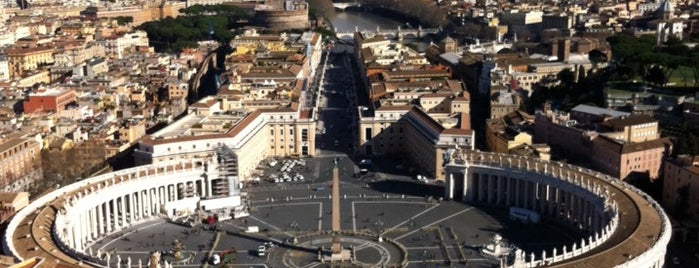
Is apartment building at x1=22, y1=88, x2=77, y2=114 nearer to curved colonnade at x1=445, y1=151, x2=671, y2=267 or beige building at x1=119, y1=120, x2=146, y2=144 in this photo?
beige building at x1=119, y1=120, x2=146, y2=144

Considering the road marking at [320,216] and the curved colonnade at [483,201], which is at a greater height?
the curved colonnade at [483,201]

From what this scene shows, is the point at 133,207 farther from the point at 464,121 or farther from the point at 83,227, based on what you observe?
the point at 464,121

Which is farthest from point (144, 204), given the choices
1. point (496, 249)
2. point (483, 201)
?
point (496, 249)

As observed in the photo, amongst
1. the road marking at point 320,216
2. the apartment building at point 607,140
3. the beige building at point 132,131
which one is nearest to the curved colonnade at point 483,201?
the apartment building at point 607,140

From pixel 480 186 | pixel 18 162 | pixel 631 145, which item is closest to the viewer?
pixel 480 186

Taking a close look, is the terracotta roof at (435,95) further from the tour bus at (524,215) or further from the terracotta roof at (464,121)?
the tour bus at (524,215)

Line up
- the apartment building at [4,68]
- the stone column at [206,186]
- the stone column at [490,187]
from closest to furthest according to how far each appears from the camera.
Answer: the stone column at [490,187] < the stone column at [206,186] < the apartment building at [4,68]
